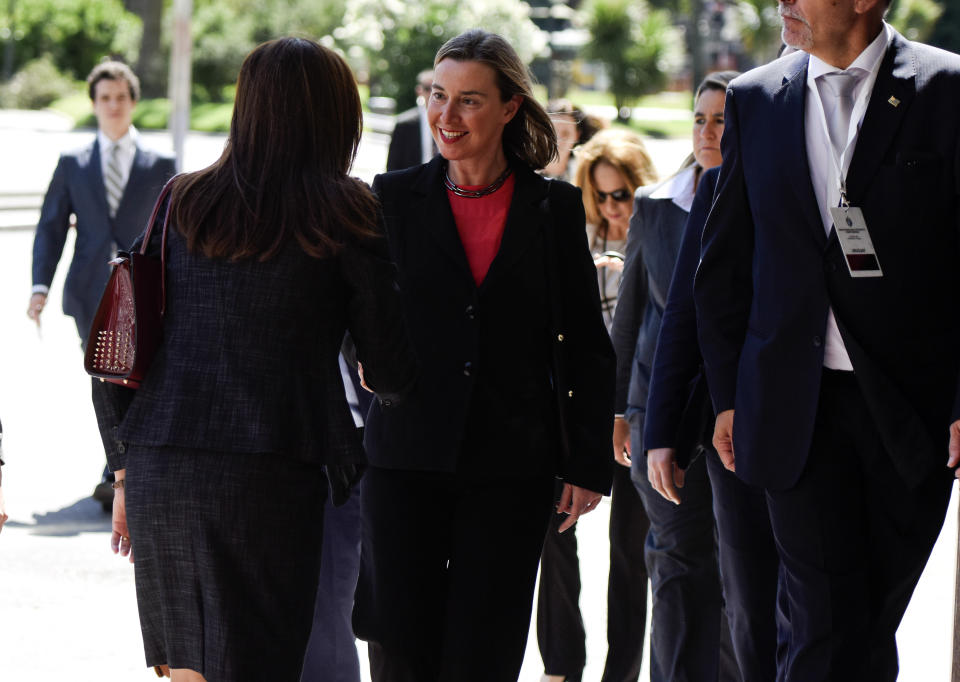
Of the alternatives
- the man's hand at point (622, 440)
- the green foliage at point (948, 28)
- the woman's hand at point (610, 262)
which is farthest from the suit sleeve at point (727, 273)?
the green foliage at point (948, 28)

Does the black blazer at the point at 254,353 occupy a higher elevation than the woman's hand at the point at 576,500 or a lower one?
higher

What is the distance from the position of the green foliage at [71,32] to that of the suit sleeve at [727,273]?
48514mm

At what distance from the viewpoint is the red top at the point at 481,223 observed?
146 inches

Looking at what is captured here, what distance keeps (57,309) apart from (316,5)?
123ft

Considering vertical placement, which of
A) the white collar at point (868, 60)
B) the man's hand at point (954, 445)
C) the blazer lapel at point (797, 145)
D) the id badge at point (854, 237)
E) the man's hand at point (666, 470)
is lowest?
the man's hand at point (666, 470)

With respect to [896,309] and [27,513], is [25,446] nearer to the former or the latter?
[27,513]

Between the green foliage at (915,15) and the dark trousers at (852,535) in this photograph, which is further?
the green foliage at (915,15)

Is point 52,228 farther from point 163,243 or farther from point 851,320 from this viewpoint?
point 851,320

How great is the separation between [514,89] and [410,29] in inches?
1324

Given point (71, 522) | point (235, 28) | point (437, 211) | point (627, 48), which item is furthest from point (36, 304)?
point (627, 48)

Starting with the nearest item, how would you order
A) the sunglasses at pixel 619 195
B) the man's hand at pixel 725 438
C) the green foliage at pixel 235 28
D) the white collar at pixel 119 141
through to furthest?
the man's hand at pixel 725 438 < the sunglasses at pixel 619 195 < the white collar at pixel 119 141 < the green foliage at pixel 235 28

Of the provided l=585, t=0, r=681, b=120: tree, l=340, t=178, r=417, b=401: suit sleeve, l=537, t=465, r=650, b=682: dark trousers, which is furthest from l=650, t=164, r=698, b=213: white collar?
l=585, t=0, r=681, b=120: tree

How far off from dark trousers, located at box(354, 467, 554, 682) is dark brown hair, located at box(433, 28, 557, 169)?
0.89 m

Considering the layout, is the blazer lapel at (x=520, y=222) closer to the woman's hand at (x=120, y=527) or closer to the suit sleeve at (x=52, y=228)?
the woman's hand at (x=120, y=527)
